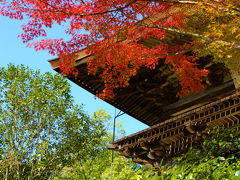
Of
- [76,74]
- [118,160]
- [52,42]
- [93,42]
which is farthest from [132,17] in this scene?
[118,160]

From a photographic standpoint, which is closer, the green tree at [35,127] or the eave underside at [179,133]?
the eave underside at [179,133]

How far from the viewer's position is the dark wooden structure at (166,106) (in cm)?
827

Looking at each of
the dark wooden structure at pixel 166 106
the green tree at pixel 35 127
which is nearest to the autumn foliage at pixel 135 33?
the dark wooden structure at pixel 166 106

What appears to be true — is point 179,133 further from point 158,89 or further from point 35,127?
point 35,127

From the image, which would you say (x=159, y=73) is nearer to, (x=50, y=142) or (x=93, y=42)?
(x=93, y=42)

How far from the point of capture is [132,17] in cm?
732

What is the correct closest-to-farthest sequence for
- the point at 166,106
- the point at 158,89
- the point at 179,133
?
the point at 179,133
the point at 158,89
the point at 166,106

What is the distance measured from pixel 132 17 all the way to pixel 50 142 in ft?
37.6

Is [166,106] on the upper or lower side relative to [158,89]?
lower

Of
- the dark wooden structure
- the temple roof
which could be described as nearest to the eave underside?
the dark wooden structure

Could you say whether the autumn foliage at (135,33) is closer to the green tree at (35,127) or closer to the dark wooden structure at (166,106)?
the dark wooden structure at (166,106)

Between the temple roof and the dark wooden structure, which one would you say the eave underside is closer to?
the dark wooden structure

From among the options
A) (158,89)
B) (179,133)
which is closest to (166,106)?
(158,89)

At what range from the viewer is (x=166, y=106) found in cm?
1209
